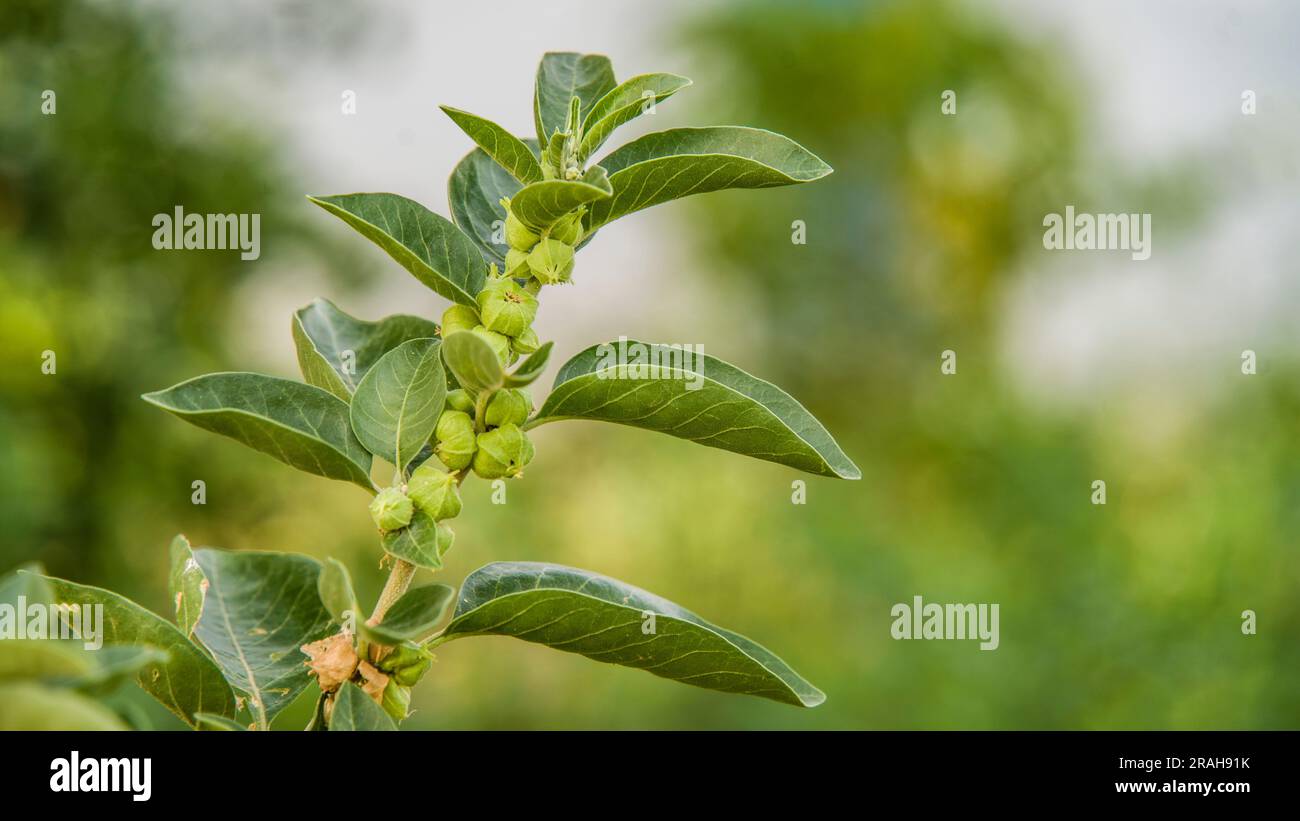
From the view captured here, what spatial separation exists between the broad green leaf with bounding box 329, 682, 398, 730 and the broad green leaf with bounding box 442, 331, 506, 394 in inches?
4.6

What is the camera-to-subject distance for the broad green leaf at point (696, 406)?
0.44 meters

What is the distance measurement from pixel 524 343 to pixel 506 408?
27 mm

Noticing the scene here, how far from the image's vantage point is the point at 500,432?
0.43 metres

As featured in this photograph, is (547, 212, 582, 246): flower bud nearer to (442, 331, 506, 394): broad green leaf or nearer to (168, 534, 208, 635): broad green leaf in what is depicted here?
(442, 331, 506, 394): broad green leaf

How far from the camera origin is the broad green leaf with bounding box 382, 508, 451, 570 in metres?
0.41

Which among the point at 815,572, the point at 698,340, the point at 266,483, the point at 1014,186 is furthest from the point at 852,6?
the point at 266,483

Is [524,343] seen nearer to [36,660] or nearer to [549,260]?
[549,260]

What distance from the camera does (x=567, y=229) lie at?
1.47 ft

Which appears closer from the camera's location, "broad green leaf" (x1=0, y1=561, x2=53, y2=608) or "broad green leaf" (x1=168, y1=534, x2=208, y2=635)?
"broad green leaf" (x1=0, y1=561, x2=53, y2=608)

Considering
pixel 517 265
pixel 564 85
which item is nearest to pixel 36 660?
pixel 517 265

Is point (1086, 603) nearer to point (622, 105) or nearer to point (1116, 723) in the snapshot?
point (1116, 723)
